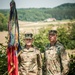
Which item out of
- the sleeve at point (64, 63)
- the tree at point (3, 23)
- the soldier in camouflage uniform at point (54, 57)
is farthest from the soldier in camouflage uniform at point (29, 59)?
the tree at point (3, 23)

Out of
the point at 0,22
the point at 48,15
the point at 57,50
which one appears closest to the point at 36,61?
the point at 57,50

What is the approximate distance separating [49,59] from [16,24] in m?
0.97

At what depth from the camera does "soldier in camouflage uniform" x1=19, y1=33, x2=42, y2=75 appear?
3.67 m

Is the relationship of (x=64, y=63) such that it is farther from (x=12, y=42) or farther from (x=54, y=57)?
(x=12, y=42)

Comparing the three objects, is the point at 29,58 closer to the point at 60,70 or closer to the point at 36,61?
the point at 36,61

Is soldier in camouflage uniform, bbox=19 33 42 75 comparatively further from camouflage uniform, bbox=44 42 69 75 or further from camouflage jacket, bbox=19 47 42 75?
camouflage uniform, bbox=44 42 69 75

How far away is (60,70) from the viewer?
3512 millimetres

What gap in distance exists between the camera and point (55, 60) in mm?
3475

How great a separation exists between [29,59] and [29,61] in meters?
0.04

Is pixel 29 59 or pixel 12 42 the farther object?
pixel 12 42

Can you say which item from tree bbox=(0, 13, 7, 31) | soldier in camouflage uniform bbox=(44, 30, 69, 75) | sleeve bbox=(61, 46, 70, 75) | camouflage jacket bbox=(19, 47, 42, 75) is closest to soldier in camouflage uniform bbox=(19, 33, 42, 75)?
camouflage jacket bbox=(19, 47, 42, 75)

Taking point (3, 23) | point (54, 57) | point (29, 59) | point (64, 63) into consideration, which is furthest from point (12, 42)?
point (3, 23)

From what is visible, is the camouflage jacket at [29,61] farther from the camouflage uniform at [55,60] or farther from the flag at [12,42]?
the camouflage uniform at [55,60]

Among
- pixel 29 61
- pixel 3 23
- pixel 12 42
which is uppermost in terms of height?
pixel 12 42
